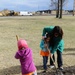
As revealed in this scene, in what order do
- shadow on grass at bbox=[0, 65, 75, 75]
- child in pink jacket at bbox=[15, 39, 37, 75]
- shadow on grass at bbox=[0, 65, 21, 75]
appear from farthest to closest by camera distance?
1. shadow on grass at bbox=[0, 65, 21, 75]
2. shadow on grass at bbox=[0, 65, 75, 75]
3. child in pink jacket at bbox=[15, 39, 37, 75]

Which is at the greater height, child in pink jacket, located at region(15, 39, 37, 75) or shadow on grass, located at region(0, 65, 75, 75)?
child in pink jacket, located at region(15, 39, 37, 75)

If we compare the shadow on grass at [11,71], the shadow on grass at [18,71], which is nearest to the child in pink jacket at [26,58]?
the shadow on grass at [18,71]

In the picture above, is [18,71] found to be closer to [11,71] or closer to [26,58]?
[11,71]

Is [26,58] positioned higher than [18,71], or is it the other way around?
[26,58]

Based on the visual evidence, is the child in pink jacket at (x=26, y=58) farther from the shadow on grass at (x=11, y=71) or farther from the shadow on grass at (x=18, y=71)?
the shadow on grass at (x=11, y=71)

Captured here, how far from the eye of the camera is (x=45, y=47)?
8.62 m

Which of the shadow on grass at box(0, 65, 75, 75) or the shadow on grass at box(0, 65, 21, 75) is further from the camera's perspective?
the shadow on grass at box(0, 65, 21, 75)

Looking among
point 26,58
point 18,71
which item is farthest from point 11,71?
point 26,58

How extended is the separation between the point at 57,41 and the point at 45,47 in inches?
14.7

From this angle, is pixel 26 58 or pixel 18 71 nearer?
pixel 26 58

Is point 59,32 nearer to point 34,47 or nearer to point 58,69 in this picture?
point 58,69

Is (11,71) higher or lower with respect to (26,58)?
lower

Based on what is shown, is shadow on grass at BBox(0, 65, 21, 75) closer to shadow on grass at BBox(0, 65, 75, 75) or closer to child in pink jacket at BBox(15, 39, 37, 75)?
shadow on grass at BBox(0, 65, 75, 75)

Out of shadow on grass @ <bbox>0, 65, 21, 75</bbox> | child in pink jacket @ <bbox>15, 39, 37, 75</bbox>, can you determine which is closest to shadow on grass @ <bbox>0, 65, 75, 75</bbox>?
shadow on grass @ <bbox>0, 65, 21, 75</bbox>
